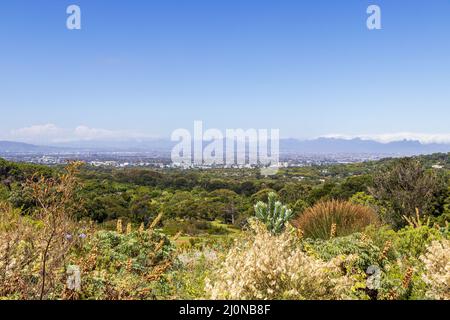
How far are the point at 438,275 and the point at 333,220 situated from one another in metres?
4.21

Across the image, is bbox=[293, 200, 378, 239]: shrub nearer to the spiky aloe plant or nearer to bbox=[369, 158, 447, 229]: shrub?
the spiky aloe plant

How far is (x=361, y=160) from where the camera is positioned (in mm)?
79188

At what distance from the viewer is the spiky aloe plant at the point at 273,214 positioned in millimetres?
7504

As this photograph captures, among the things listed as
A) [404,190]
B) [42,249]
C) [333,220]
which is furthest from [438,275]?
[404,190]

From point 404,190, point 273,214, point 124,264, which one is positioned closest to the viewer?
point 124,264

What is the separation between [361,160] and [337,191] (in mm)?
55320

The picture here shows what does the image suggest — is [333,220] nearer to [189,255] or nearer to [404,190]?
[189,255]

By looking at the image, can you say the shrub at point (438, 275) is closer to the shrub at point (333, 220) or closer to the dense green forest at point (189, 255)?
the dense green forest at point (189, 255)

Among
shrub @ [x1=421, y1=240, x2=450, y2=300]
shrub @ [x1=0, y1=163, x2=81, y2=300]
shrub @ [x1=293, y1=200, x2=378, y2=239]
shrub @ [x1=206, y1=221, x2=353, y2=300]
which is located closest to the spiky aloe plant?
shrub @ [x1=293, y1=200, x2=378, y2=239]

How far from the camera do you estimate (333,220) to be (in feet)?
26.2

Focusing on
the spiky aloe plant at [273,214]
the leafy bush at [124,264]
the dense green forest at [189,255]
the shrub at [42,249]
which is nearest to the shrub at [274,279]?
the dense green forest at [189,255]

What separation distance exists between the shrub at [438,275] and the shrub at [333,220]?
3705 mm
